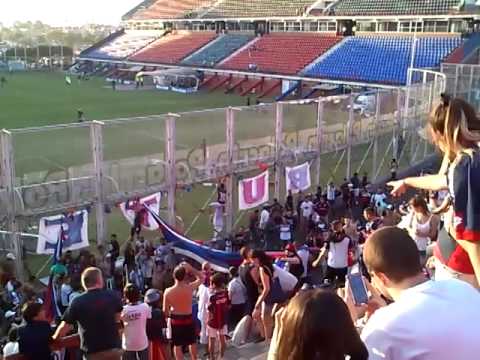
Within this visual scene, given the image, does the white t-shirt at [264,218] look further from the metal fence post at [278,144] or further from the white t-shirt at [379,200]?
the white t-shirt at [379,200]

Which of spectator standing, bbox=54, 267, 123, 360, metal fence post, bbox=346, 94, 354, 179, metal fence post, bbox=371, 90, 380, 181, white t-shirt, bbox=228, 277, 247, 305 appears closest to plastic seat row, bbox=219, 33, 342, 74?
metal fence post, bbox=371, 90, 380, 181

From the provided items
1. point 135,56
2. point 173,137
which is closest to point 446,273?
point 173,137

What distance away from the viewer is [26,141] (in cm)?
1142

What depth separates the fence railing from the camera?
11.4m

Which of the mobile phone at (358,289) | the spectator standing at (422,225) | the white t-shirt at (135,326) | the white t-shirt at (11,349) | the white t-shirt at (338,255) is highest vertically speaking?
the mobile phone at (358,289)

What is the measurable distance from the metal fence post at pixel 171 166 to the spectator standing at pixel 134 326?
7739mm

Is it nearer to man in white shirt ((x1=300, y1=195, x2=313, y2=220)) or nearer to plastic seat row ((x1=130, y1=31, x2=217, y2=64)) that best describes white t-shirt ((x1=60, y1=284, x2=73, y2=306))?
man in white shirt ((x1=300, y1=195, x2=313, y2=220))

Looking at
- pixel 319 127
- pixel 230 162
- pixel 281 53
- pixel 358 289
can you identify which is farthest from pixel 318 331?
pixel 281 53

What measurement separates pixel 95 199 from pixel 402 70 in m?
29.6

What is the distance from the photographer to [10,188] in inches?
433

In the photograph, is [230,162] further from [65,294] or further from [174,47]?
[174,47]

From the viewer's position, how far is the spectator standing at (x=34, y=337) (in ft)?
15.2

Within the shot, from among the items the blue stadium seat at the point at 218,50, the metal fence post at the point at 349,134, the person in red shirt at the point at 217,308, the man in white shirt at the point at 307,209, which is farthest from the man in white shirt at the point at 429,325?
the blue stadium seat at the point at 218,50

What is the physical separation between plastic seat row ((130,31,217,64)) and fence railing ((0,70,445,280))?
37.9 metres
